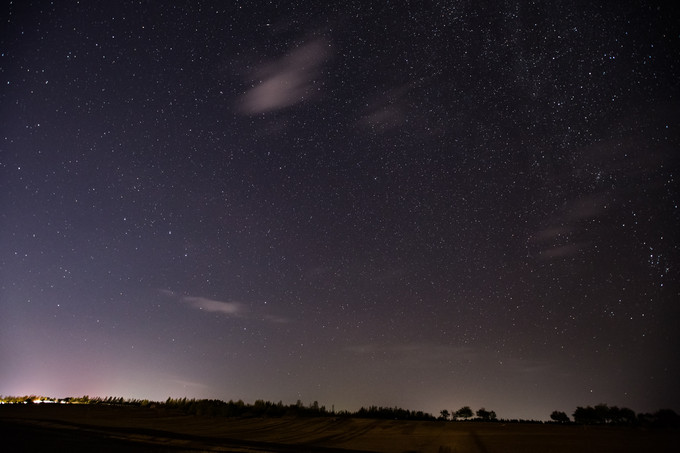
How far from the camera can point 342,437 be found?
A: 14.6 metres

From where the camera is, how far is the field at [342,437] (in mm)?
10969

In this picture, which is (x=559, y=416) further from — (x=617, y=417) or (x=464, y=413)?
(x=464, y=413)

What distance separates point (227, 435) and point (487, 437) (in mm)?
8984

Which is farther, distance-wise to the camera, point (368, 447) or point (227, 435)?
point (227, 435)

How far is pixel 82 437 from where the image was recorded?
1264cm

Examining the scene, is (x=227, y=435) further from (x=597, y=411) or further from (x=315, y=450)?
(x=597, y=411)

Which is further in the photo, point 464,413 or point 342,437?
point 464,413

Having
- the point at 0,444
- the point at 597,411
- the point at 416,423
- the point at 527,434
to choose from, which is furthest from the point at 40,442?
the point at 597,411

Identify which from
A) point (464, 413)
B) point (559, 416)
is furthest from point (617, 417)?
point (464, 413)

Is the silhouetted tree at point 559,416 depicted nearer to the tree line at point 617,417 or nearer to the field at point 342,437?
the tree line at point 617,417

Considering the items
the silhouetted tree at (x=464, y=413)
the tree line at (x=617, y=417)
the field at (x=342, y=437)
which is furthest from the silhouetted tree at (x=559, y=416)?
the silhouetted tree at (x=464, y=413)

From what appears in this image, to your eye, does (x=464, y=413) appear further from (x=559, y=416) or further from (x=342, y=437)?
(x=342, y=437)

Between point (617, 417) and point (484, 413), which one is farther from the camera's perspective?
point (484, 413)

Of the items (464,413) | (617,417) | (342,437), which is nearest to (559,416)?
(617,417)
